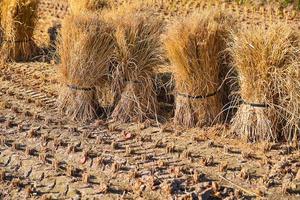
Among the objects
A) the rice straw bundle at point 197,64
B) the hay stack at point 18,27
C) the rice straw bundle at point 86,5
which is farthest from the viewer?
the rice straw bundle at point 86,5

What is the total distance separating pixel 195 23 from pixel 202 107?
2.47ft

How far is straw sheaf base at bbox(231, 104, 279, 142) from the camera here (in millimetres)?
4543

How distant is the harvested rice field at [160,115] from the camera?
407cm

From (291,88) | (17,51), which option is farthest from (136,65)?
(17,51)

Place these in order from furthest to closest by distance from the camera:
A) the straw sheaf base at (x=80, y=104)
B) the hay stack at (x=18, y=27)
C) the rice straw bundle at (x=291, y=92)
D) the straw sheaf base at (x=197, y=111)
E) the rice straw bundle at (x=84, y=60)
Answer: the hay stack at (x=18, y=27) < the straw sheaf base at (x=80, y=104) < the rice straw bundle at (x=84, y=60) < the straw sheaf base at (x=197, y=111) < the rice straw bundle at (x=291, y=92)

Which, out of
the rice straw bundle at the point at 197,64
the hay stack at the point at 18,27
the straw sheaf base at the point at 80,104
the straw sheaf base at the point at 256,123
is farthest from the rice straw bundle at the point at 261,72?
the hay stack at the point at 18,27

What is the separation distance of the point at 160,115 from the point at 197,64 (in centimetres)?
68

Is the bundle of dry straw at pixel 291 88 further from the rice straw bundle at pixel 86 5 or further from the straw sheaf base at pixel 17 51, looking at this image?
the straw sheaf base at pixel 17 51

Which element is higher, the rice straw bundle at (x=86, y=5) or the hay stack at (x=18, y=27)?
the rice straw bundle at (x=86, y=5)

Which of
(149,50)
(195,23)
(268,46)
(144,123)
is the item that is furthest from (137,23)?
(268,46)

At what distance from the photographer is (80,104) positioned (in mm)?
5137

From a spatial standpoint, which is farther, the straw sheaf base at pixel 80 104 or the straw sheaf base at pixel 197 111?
the straw sheaf base at pixel 80 104

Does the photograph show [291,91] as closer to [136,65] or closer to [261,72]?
[261,72]

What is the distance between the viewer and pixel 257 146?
4.55 metres
